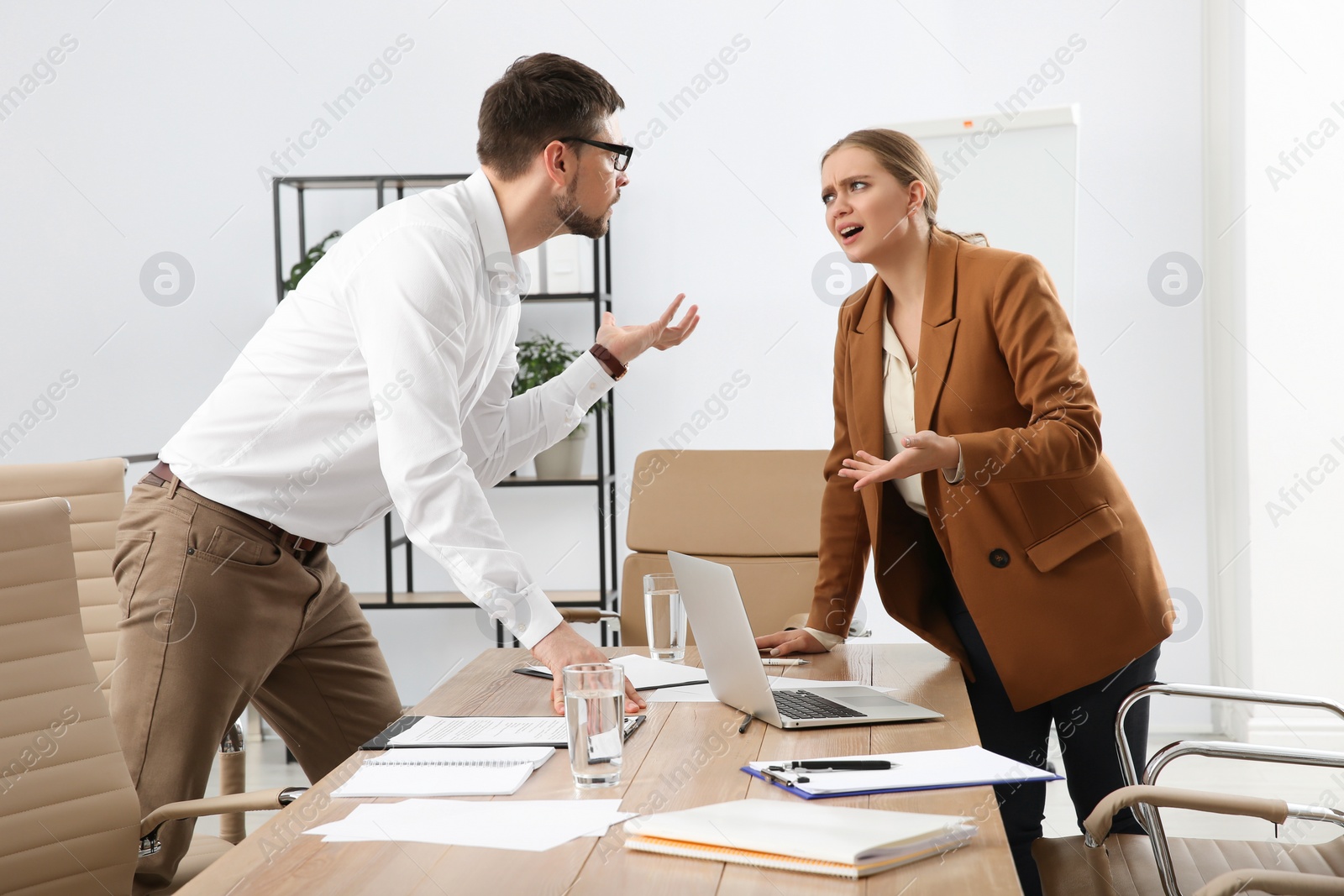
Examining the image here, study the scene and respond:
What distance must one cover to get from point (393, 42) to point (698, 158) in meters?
1.20

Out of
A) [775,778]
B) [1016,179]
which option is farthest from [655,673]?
[1016,179]

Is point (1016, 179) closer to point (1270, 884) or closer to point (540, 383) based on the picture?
point (540, 383)

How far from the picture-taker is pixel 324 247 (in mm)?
3836

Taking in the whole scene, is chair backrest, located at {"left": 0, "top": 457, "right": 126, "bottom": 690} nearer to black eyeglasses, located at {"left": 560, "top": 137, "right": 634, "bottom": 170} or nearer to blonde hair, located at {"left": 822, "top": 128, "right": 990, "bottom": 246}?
black eyeglasses, located at {"left": 560, "top": 137, "right": 634, "bottom": 170}

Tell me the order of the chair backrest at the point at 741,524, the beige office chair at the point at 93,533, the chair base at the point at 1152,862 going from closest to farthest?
the chair base at the point at 1152,862 → the beige office chair at the point at 93,533 → the chair backrest at the point at 741,524

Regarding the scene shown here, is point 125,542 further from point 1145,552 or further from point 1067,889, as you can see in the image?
point 1145,552

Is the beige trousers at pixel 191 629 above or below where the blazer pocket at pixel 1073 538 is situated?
below

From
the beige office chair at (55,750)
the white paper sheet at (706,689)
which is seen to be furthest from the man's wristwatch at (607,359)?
the beige office chair at (55,750)

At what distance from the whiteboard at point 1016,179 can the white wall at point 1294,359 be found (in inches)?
25.7

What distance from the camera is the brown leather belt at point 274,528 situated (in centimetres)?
175

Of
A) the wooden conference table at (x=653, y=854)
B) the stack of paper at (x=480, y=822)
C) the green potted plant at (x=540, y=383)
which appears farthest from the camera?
the green potted plant at (x=540, y=383)

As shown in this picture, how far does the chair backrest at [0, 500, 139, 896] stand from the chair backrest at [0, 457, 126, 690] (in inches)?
41.1

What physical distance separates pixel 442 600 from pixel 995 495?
2.51 meters

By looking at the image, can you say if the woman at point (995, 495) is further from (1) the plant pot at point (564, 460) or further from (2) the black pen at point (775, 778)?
(1) the plant pot at point (564, 460)
